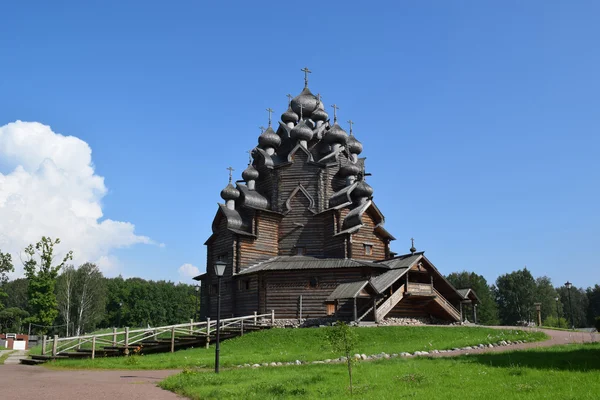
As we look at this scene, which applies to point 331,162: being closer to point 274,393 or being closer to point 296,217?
point 296,217

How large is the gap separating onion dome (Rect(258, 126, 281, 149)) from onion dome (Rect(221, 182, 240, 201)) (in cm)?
554

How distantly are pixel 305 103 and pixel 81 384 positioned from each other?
34553 mm

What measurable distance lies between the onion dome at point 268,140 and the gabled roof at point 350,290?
1650 centimetres

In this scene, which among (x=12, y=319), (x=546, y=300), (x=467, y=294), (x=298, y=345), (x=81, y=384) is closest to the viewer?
(x=81, y=384)

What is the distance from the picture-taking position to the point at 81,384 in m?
14.3

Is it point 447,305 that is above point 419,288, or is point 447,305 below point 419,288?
below

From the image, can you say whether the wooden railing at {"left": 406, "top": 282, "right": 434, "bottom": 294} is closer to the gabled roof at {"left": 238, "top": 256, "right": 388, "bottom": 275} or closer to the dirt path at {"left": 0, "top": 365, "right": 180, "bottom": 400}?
the gabled roof at {"left": 238, "top": 256, "right": 388, "bottom": 275}

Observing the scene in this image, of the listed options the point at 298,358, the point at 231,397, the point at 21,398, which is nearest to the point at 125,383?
the point at 21,398

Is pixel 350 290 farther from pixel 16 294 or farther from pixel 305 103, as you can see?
pixel 16 294

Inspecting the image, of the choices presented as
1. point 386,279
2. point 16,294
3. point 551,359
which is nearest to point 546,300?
point 386,279

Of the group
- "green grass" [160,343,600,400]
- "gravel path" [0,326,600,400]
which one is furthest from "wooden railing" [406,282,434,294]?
"green grass" [160,343,600,400]

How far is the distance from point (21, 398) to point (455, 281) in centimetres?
7214

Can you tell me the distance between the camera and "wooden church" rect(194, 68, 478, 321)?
32.4 m

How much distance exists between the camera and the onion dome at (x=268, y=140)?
4278 cm
